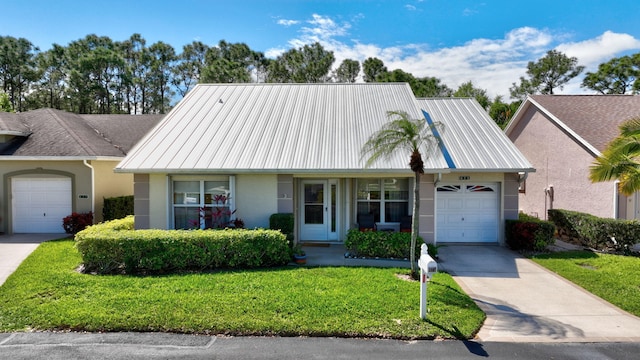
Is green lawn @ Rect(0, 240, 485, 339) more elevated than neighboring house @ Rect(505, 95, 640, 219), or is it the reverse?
neighboring house @ Rect(505, 95, 640, 219)

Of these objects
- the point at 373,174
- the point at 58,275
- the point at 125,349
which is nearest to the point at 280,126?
the point at 373,174

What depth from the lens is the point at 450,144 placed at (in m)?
13.0

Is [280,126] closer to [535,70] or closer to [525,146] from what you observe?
[525,146]

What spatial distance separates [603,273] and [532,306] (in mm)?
3666

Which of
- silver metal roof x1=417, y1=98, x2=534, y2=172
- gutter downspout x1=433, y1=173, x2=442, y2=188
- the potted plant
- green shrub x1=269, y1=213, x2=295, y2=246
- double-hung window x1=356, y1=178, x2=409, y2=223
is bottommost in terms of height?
the potted plant

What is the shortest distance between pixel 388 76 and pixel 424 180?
23829mm

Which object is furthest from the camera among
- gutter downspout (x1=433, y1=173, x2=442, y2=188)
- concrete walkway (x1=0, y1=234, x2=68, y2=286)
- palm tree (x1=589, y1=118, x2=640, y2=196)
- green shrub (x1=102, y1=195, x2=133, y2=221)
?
green shrub (x1=102, y1=195, x2=133, y2=221)

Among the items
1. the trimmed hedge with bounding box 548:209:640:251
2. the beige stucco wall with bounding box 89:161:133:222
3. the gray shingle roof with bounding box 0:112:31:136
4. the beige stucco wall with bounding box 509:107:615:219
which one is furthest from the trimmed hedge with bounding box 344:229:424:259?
the gray shingle roof with bounding box 0:112:31:136

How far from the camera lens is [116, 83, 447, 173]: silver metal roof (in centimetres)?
1116

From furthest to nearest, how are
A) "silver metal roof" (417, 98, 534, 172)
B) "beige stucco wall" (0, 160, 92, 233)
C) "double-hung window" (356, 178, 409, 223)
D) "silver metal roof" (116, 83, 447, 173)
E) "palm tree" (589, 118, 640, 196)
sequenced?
"beige stucco wall" (0, 160, 92, 233) < "double-hung window" (356, 178, 409, 223) < "silver metal roof" (417, 98, 534, 172) < "silver metal roof" (116, 83, 447, 173) < "palm tree" (589, 118, 640, 196)

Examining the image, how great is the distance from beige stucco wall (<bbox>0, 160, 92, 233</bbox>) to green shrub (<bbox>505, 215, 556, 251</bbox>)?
15.8 metres

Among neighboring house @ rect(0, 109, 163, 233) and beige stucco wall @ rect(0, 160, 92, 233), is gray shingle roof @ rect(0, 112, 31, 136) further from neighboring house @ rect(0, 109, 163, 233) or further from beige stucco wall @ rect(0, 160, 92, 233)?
beige stucco wall @ rect(0, 160, 92, 233)

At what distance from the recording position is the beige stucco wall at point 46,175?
14102 mm

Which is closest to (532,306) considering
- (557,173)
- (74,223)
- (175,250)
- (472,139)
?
(472,139)
